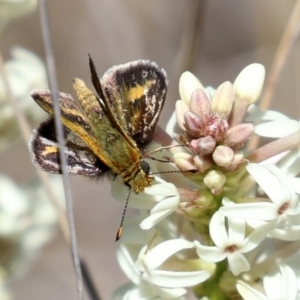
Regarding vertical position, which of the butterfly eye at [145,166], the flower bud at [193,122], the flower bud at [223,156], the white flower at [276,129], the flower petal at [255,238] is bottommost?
the flower petal at [255,238]

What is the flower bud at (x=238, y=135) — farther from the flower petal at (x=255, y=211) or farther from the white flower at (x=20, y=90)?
the white flower at (x=20, y=90)

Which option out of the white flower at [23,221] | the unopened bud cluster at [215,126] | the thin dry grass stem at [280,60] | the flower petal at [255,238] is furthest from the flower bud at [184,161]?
the white flower at [23,221]

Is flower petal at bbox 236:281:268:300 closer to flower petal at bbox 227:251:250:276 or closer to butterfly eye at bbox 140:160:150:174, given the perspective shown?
flower petal at bbox 227:251:250:276

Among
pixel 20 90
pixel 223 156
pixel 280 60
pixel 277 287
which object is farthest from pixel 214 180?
pixel 20 90

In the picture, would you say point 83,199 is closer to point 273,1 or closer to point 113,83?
point 273,1

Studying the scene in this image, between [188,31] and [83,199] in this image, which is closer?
[188,31]

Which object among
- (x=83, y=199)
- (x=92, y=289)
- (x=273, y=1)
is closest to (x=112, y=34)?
(x=273, y=1)

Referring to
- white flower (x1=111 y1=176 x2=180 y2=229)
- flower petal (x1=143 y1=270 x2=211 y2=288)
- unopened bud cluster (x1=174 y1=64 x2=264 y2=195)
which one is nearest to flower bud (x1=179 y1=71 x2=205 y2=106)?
unopened bud cluster (x1=174 y1=64 x2=264 y2=195)
